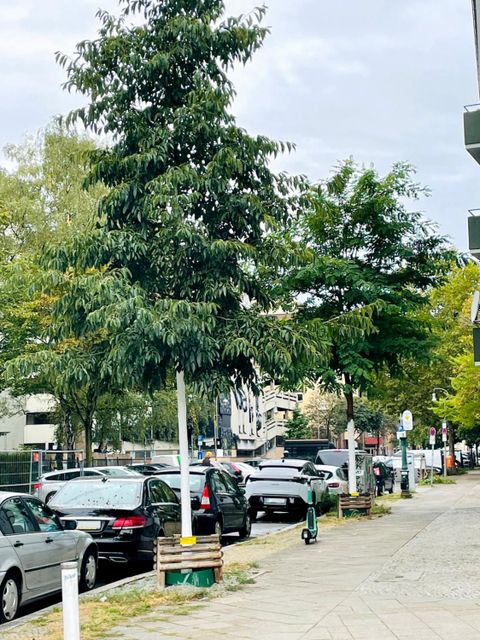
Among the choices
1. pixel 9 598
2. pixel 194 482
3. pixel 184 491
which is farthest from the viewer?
pixel 194 482

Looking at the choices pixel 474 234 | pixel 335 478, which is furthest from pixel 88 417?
pixel 474 234

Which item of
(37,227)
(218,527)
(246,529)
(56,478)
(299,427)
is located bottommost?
(246,529)

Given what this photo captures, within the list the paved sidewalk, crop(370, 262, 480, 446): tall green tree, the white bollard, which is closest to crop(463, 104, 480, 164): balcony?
the paved sidewalk

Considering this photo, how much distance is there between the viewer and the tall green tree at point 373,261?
76.0 ft

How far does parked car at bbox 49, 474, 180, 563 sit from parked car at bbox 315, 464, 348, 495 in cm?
1489

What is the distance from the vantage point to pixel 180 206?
12062 mm

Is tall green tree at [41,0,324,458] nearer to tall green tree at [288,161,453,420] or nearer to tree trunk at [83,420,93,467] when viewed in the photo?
tall green tree at [288,161,453,420]

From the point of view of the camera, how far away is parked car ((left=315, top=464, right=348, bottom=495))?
29547 mm

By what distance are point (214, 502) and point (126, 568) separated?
3.22 m

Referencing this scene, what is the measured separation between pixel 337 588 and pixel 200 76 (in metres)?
6.75

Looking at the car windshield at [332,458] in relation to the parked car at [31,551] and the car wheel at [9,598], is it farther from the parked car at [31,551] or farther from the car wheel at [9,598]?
the car wheel at [9,598]

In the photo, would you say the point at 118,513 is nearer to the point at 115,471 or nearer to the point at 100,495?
the point at 100,495

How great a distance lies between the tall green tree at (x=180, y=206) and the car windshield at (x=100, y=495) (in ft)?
7.60

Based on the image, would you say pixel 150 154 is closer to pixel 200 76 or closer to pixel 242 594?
pixel 200 76
